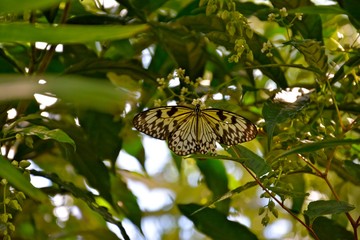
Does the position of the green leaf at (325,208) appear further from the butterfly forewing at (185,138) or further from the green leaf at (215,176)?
the green leaf at (215,176)

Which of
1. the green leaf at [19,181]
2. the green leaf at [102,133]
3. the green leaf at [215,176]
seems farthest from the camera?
the green leaf at [215,176]

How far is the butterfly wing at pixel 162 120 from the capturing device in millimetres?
932

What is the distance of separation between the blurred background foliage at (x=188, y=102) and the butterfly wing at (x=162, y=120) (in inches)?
1.3

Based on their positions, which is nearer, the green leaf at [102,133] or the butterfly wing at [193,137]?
the butterfly wing at [193,137]

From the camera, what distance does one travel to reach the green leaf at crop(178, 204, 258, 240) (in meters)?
1.12

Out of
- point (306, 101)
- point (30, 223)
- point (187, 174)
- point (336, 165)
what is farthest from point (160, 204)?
point (306, 101)

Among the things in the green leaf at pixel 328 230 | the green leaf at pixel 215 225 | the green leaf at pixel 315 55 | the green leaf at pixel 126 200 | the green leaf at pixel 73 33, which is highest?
the green leaf at pixel 73 33

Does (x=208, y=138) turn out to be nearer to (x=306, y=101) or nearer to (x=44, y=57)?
(x=306, y=101)

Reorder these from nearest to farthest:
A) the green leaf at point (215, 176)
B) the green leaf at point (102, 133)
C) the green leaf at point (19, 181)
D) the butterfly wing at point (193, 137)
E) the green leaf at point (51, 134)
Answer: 1. the green leaf at point (19, 181)
2. the green leaf at point (51, 134)
3. the butterfly wing at point (193, 137)
4. the green leaf at point (102, 133)
5. the green leaf at point (215, 176)

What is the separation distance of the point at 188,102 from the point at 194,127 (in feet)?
0.37

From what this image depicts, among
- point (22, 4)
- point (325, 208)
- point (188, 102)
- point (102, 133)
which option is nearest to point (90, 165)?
point (102, 133)

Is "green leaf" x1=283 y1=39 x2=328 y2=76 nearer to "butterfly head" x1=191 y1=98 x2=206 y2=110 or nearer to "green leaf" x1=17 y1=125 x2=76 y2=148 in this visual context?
"butterfly head" x1=191 y1=98 x2=206 y2=110

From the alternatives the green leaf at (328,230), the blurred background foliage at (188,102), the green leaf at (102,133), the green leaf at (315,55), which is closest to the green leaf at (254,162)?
the blurred background foliage at (188,102)

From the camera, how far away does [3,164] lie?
55 cm
